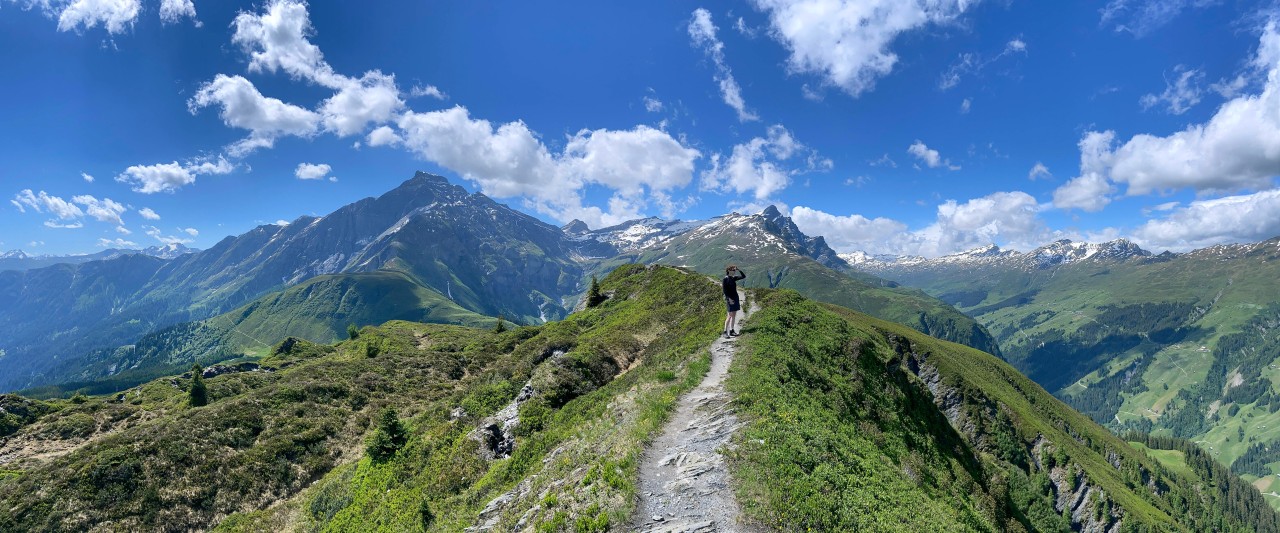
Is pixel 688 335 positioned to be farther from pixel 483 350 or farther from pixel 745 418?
pixel 483 350

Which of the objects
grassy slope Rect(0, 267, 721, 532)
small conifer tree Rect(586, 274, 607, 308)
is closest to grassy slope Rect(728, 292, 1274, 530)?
grassy slope Rect(0, 267, 721, 532)

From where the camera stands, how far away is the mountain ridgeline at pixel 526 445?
15.9 m

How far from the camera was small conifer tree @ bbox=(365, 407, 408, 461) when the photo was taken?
2744cm

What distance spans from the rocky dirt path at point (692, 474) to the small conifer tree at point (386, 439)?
58.4 feet

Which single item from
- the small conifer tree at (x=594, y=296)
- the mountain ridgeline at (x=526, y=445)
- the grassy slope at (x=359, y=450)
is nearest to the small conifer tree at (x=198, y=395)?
the mountain ridgeline at (x=526, y=445)

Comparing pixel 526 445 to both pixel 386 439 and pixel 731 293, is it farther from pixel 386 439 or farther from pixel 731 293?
pixel 731 293

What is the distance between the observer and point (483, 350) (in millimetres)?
61438

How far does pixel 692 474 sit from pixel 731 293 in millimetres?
15269

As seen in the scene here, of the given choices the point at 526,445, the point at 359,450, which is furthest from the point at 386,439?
the point at 359,450

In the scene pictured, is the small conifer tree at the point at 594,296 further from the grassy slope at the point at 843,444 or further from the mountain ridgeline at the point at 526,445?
the grassy slope at the point at 843,444

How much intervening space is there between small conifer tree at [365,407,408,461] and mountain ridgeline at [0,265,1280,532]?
101 millimetres

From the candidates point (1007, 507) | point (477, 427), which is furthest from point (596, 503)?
point (1007, 507)

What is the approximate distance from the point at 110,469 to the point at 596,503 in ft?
115

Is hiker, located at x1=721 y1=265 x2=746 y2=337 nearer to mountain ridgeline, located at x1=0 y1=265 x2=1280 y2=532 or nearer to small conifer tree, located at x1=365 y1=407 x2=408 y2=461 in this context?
mountain ridgeline, located at x1=0 y1=265 x2=1280 y2=532
